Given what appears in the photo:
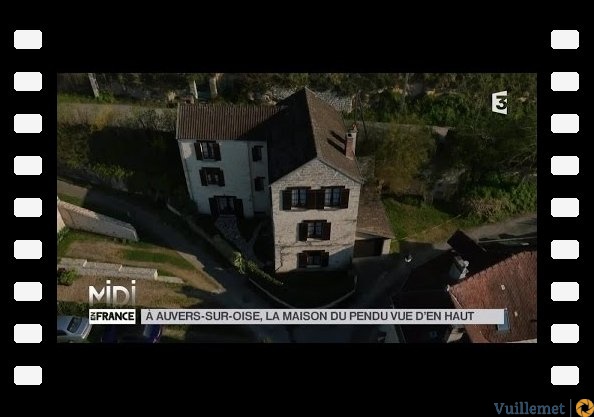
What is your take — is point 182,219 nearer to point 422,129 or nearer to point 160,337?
point 160,337

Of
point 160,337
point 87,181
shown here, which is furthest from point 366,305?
point 87,181

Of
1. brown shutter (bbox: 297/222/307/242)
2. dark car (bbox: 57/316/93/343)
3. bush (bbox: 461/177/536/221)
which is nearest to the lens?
dark car (bbox: 57/316/93/343)

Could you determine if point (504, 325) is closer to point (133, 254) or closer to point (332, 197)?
point (332, 197)

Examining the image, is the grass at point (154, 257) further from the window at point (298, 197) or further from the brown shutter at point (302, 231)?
the window at point (298, 197)

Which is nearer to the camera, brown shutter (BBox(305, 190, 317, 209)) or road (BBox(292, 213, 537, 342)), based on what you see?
brown shutter (BBox(305, 190, 317, 209))

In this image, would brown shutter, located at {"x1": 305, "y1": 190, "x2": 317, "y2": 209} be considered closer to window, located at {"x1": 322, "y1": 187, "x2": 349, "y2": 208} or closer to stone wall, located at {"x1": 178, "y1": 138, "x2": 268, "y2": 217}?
window, located at {"x1": 322, "y1": 187, "x2": 349, "y2": 208}

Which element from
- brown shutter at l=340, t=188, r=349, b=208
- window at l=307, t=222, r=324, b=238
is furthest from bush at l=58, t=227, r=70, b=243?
brown shutter at l=340, t=188, r=349, b=208
